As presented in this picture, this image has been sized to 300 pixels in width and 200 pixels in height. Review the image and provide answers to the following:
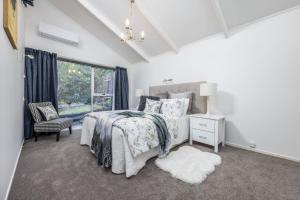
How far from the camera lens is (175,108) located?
2891 mm

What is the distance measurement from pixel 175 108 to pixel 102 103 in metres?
3.02

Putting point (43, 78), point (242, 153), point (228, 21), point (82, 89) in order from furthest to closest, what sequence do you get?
point (82, 89) < point (43, 78) < point (228, 21) < point (242, 153)

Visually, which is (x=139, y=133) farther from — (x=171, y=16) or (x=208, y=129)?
(x=171, y=16)

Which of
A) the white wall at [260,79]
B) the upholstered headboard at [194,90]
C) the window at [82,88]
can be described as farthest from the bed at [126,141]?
the window at [82,88]

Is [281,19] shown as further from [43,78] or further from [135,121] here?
[43,78]

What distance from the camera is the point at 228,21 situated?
2742 millimetres

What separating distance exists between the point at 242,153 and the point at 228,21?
101 inches

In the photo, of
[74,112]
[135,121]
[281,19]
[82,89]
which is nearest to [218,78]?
[281,19]

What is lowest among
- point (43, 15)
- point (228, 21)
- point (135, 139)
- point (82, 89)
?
point (135, 139)

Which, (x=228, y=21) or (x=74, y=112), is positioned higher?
(x=228, y=21)

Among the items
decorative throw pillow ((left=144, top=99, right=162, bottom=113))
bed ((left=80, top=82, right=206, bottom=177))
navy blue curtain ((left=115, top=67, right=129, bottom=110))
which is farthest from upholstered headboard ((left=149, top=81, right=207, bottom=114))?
navy blue curtain ((left=115, top=67, right=129, bottom=110))

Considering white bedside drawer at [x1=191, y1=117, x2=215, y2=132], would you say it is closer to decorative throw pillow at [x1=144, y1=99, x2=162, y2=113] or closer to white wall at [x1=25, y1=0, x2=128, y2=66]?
decorative throw pillow at [x1=144, y1=99, x2=162, y2=113]

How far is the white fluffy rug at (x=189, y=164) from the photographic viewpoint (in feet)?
5.72

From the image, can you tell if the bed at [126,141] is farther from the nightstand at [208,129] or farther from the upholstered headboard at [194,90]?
the nightstand at [208,129]
